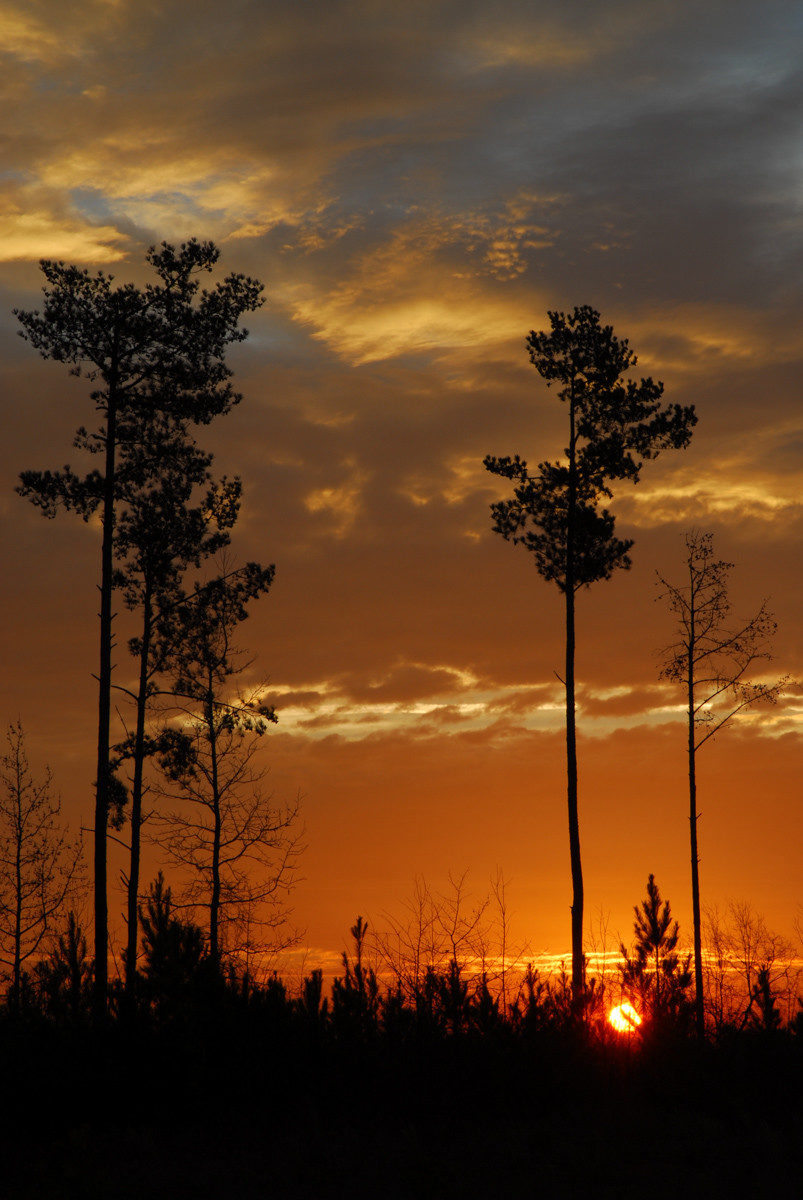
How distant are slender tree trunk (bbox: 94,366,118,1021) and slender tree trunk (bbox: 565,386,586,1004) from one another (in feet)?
33.2

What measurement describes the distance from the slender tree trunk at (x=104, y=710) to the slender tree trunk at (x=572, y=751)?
10124 mm

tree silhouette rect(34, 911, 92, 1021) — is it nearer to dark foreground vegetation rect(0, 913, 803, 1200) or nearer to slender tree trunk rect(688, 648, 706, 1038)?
dark foreground vegetation rect(0, 913, 803, 1200)

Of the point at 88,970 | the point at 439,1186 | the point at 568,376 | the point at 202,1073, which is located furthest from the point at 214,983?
the point at 568,376

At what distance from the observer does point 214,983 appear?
16141 mm

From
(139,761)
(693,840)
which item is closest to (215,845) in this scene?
(139,761)

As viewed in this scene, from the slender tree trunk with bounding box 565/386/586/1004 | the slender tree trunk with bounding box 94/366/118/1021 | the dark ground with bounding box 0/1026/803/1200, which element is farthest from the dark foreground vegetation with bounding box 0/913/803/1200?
the slender tree trunk with bounding box 565/386/586/1004

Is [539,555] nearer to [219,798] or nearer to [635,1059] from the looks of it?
[219,798]

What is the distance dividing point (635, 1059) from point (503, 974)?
274cm

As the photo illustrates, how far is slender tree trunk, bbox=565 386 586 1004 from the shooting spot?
24.8 meters

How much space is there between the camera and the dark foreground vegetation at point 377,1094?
1212 centimetres

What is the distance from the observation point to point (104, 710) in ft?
69.7

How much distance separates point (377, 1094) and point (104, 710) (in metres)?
9.88

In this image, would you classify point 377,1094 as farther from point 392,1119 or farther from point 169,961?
point 169,961

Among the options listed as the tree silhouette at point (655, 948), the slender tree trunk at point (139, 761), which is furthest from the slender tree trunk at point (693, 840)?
the slender tree trunk at point (139, 761)
